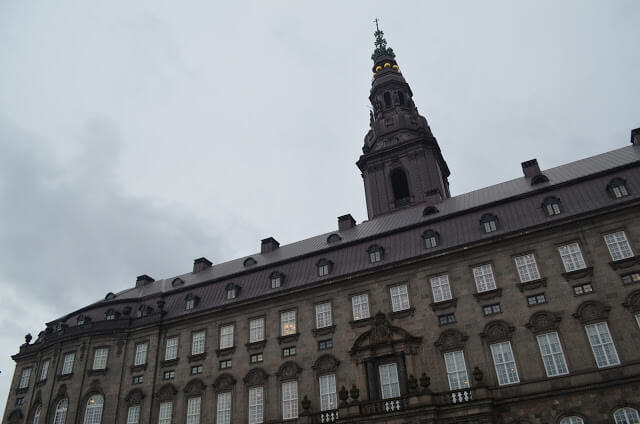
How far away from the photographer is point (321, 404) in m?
35.7

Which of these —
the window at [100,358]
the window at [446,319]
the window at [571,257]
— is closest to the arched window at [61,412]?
the window at [100,358]

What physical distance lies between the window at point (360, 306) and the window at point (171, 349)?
54.9 ft

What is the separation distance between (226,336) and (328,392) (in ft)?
36.5

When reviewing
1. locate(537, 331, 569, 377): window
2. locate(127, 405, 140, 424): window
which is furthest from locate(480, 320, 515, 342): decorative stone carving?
locate(127, 405, 140, 424): window

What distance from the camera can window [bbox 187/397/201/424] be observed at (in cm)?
3966

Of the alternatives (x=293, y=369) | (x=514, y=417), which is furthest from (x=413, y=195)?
(x=514, y=417)

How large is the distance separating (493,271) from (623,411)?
36.2ft

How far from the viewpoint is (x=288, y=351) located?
39.0 meters

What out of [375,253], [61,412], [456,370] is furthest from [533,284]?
[61,412]

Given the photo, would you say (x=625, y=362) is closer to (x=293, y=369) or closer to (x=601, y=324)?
(x=601, y=324)

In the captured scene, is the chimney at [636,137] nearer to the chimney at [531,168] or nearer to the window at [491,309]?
the chimney at [531,168]

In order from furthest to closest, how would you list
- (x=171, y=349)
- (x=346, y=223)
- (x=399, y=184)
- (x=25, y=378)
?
(x=399, y=184), (x=346, y=223), (x=25, y=378), (x=171, y=349)

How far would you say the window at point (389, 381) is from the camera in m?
33.8

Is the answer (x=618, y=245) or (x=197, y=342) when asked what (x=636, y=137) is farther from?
(x=197, y=342)
